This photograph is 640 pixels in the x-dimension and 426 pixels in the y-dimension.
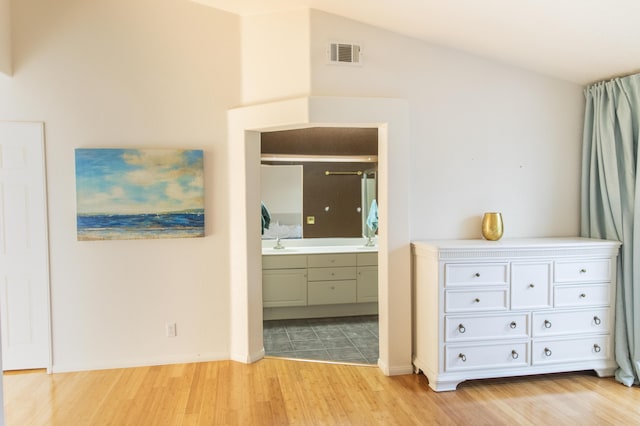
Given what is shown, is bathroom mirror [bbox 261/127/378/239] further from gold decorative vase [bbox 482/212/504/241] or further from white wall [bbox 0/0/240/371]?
gold decorative vase [bbox 482/212/504/241]

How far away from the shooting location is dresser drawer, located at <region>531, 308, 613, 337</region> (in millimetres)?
3135

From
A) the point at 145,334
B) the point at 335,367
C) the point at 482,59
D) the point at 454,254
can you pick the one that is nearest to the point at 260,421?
the point at 335,367

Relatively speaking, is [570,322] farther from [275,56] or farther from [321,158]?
[321,158]

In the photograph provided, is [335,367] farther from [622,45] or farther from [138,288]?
[622,45]

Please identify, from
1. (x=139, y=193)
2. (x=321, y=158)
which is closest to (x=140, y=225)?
(x=139, y=193)

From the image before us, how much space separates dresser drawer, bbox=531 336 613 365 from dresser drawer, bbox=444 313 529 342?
180 millimetres

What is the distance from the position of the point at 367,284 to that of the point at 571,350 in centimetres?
222

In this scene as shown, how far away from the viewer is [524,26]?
9.18 feet

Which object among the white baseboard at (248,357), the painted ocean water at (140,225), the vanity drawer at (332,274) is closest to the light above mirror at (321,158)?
the vanity drawer at (332,274)

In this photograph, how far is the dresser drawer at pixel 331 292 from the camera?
15.8 feet

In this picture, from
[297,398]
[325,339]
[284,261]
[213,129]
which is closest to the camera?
[297,398]

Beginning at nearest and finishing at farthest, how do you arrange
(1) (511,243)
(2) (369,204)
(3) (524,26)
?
(3) (524,26)
(1) (511,243)
(2) (369,204)

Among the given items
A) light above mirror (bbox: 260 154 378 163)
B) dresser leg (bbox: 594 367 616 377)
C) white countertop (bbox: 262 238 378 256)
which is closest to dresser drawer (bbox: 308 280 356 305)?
white countertop (bbox: 262 238 378 256)

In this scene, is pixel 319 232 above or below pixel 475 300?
above
